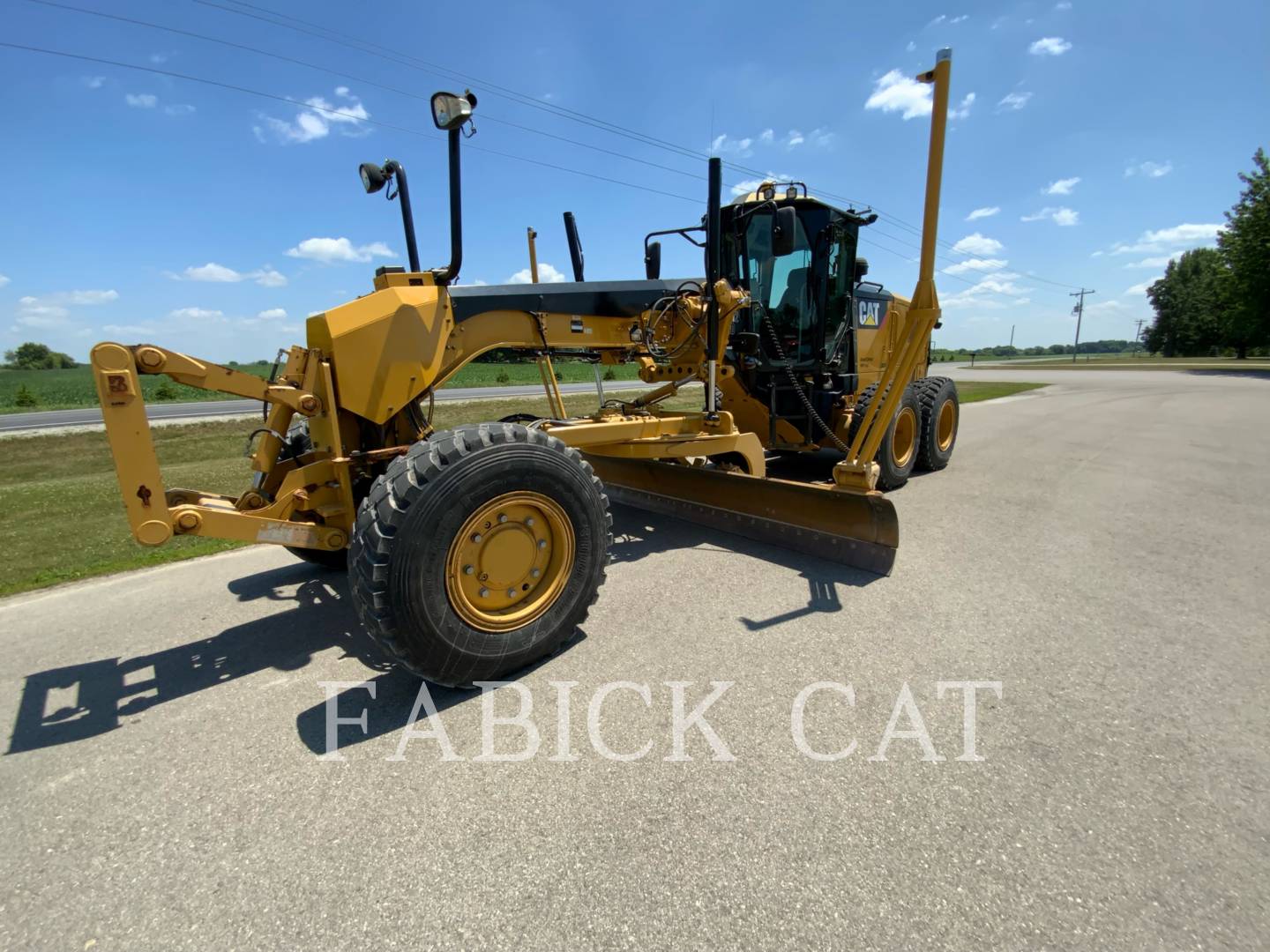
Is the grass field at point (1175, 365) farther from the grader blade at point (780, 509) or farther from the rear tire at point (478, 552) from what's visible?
the rear tire at point (478, 552)

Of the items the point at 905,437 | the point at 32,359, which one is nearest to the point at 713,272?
the point at 905,437

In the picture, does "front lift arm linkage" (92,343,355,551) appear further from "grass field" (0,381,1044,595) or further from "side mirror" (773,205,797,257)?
"side mirror" (773,205,797,257)

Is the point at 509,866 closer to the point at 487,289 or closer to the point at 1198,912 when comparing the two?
the point at 1198,912

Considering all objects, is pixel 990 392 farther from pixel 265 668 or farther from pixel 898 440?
pixel 265 668

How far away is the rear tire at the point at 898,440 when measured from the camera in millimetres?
6535

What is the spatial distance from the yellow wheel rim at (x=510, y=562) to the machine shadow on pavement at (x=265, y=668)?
35 centimetres

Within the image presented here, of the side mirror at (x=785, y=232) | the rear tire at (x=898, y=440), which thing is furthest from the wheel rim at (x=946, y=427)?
the side mirror at (x=785, y=232)

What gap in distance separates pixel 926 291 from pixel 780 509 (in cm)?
184

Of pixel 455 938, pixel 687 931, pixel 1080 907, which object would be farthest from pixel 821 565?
pixel 455 938

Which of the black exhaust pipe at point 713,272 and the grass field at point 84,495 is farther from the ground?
the black exhaust pipe at point 713,272

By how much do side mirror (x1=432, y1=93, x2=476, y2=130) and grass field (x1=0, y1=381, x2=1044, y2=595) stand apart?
4.10 metres

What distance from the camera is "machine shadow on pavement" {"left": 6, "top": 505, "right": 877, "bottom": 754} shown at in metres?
2.60

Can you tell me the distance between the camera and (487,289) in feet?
12.4

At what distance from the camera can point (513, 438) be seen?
2852 mm
